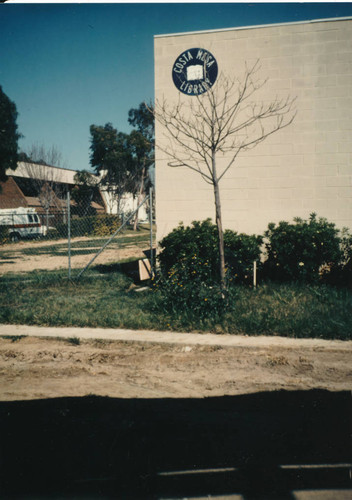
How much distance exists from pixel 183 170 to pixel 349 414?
748 centimetres

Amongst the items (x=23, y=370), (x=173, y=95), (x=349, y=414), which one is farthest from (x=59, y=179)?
(x=349, y=414)

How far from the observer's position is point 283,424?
3.16 metres

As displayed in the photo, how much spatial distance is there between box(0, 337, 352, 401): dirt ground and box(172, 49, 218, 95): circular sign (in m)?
6.90

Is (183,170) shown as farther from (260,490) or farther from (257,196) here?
(260,490)

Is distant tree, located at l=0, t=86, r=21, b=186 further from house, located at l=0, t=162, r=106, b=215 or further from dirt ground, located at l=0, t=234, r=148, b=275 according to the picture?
dirt ground, located at l=0, t=234, r=148, b=275

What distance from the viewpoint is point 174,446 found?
284cm

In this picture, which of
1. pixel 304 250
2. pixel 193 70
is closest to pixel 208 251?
pixel 304 250

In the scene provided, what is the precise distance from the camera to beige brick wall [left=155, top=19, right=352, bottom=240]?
9.10 metres

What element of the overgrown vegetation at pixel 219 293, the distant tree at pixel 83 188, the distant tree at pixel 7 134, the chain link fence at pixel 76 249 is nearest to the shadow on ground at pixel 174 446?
the overgrown vegetation at pixel 219 293

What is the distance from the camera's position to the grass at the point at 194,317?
5.81 meters

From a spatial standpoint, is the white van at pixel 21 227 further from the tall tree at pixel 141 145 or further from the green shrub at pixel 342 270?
the green shrub at pixel 342 270

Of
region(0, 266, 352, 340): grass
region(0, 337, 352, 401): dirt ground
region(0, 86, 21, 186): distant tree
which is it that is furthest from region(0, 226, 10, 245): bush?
region(0, 337, 352, 401): dirt ground

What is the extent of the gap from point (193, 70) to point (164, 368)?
7.83 m

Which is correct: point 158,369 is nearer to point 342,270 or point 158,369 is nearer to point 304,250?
point 304,250
